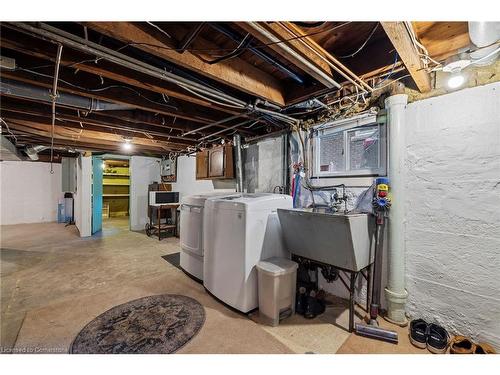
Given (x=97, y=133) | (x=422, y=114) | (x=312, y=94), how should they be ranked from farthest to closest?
(x=97, y=133)
(x=312, y=94)
(x=422, y=114)

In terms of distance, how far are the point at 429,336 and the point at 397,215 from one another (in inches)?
39.4

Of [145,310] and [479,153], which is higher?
[479,153]

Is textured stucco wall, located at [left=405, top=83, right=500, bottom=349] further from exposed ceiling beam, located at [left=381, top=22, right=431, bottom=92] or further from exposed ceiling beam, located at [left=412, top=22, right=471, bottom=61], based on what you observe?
exposed ceiling beam, located at [left=412, top=22, right=471, bottom=61]

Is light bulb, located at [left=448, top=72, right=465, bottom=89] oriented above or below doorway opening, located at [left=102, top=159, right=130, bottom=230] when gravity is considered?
above

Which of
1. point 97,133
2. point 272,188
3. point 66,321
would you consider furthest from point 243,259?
point 97,133

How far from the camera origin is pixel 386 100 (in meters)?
2.12

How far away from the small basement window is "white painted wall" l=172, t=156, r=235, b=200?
219 centimetres

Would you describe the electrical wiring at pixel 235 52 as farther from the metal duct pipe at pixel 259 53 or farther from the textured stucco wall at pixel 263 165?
the textured stucco wall at pixel 263 165

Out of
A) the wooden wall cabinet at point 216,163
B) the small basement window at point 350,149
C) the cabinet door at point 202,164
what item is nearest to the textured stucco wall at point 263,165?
the wooden wall cabinet at point 216,163

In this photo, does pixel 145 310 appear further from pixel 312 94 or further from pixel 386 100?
pixel 386 100

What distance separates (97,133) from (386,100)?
481 cm

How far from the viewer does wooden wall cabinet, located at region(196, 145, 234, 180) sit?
3791 millimetres

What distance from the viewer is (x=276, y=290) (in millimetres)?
1997

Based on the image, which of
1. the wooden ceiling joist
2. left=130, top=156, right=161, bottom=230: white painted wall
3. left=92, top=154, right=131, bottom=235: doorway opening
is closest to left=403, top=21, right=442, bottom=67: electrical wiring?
the wooden ceiling joist
